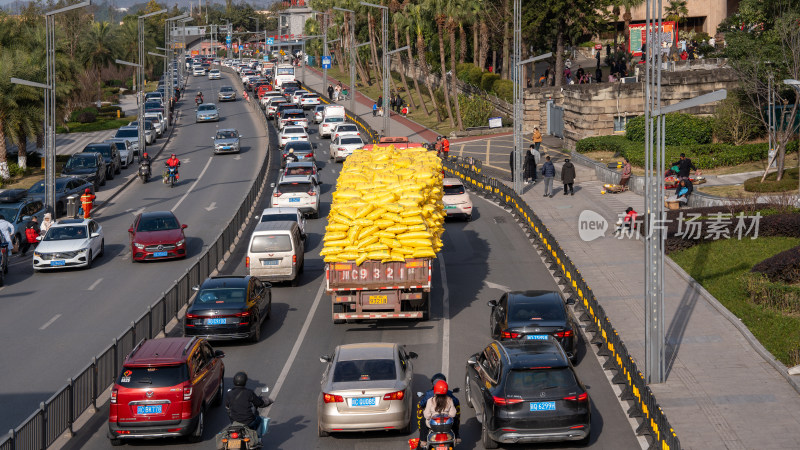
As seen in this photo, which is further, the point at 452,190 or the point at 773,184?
the point at 452,190

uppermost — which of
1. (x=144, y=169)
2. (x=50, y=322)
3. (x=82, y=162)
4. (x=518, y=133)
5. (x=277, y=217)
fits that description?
(x=518, y=133)

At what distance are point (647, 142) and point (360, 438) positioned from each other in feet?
26.1

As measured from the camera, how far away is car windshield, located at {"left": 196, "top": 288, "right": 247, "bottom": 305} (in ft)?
75.2

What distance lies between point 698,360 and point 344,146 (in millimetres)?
36971

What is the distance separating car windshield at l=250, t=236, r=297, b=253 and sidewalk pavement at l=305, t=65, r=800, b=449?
9.07m

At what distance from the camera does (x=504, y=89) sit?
236 feet

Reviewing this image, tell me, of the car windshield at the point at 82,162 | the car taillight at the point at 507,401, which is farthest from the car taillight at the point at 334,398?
the car windshield at the point at 82,162

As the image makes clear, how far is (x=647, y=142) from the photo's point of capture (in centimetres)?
1883

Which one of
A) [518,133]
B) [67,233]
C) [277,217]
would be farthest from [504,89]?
[67,233]

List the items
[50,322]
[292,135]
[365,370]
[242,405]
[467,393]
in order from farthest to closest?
[292,135] < [50,322] < [467,393] < [365,370] < [242,405]

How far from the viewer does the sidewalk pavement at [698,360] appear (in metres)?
16.7

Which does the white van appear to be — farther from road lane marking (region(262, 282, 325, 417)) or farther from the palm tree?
the palm tree

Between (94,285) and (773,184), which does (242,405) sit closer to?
(94,285)

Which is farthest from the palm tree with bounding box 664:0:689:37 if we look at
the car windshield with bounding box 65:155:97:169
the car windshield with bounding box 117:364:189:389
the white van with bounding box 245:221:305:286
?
the car windshield with bounding box 117:364:189:389
